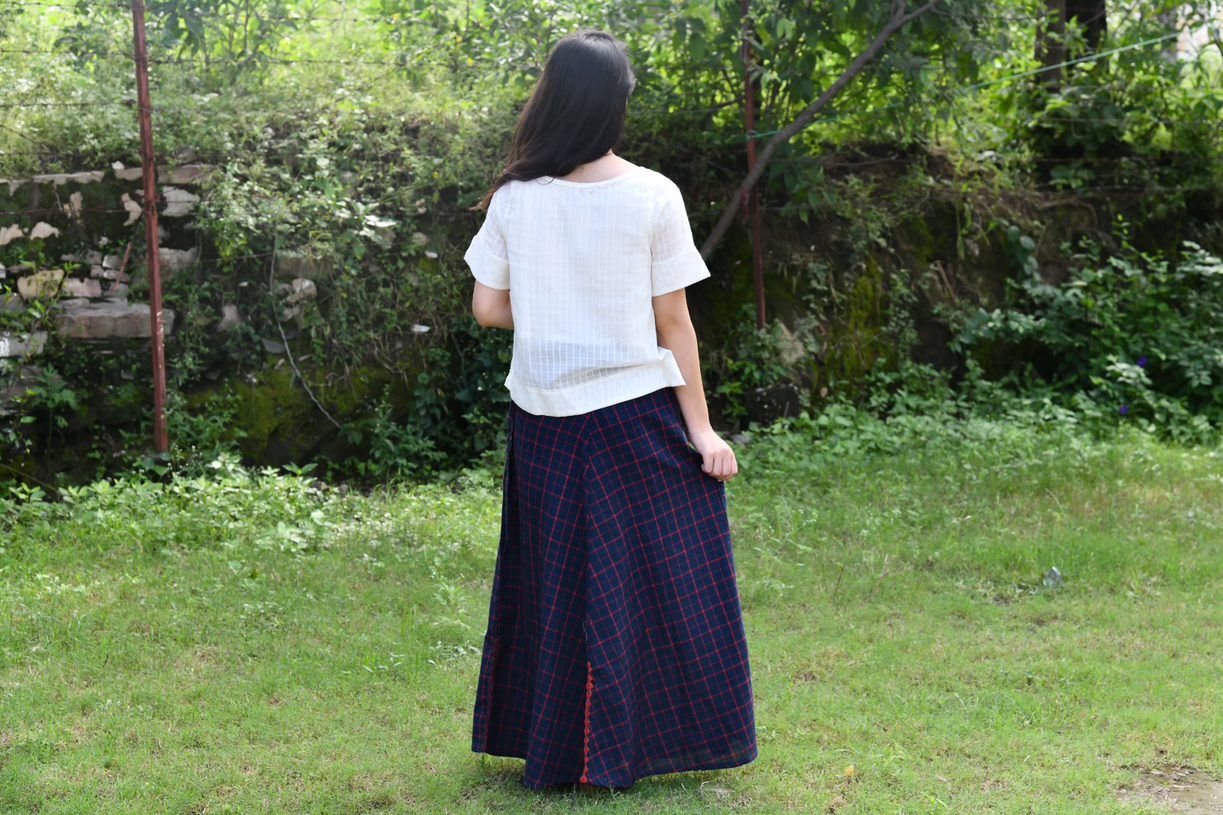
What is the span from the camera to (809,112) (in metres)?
6.96

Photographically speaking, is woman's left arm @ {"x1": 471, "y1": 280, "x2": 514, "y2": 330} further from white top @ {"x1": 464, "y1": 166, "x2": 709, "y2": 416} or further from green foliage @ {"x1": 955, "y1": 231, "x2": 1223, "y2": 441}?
green foliage @ {"x1": 955, "y1": 231, "x2": 1223, "y2": 441}

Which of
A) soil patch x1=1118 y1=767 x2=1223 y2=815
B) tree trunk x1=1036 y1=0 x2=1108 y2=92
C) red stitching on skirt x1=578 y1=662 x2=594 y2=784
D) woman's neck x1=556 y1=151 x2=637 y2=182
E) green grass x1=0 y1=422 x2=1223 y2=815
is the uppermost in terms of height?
tree trunk x1=1036 y1=0 x2=1108 y2=92

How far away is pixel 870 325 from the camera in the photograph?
25.8 ft

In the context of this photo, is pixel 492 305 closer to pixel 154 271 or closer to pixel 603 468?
pixel 603 468

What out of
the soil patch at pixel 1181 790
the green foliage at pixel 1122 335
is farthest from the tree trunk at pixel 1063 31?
the soil patch at pixel 1181 790

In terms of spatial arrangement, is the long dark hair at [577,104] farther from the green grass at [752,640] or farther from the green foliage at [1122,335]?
the green foliage at [1122,335]

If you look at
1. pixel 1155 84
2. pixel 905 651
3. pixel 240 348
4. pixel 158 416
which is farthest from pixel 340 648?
pixel 1155 84

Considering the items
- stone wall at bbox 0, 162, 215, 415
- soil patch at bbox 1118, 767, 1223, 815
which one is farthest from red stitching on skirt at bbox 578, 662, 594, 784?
stone wall at bbox 0, 162, 215, 415

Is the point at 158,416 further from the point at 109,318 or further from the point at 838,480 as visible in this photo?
the point at 838,480

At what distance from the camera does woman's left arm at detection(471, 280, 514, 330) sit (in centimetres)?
301

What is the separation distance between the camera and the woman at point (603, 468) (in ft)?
9.34

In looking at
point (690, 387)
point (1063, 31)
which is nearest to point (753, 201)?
point (1063, 31)

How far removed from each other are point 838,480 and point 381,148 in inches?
126

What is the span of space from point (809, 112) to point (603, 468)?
179 inches
